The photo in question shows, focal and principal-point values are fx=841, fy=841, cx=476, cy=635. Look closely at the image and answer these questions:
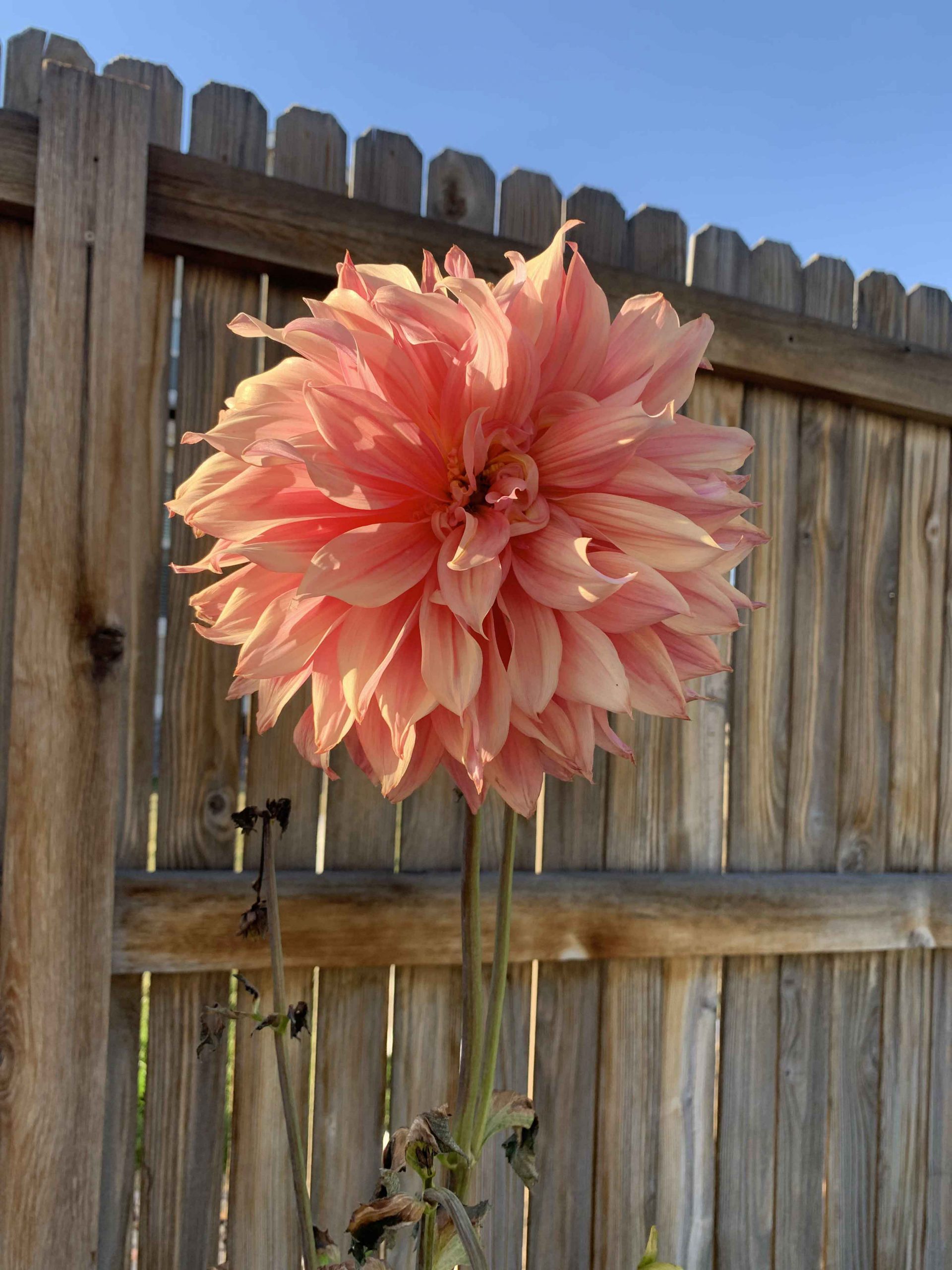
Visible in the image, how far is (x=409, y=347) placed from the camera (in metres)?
0.48

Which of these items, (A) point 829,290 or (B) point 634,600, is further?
(A) point 829,290

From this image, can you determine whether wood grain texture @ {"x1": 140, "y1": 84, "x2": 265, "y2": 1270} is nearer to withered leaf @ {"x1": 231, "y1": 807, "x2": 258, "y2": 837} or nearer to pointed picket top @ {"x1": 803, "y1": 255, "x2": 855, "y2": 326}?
withered leaf @ {"x1": 231, "y1": 807, "x2": 258, "y2": 837}

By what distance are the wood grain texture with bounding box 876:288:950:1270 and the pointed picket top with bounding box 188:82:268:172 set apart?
1150 mm

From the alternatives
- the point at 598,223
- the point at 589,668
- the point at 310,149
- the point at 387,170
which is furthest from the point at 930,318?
the point at 589,668

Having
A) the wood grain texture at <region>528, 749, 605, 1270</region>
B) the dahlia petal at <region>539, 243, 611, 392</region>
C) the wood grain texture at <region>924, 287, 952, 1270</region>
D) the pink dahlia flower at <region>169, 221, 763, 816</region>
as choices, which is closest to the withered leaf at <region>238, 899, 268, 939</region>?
the pink dahlia flower at <region>169, 221, 763, 816</region>

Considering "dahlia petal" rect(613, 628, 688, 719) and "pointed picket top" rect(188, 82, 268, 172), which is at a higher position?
"pointed picket top" rect(188, 82, 268, 172)

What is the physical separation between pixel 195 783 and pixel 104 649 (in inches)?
8.2

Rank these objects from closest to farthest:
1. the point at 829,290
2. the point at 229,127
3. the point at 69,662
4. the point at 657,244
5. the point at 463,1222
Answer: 1. the point at 463,1222
2. the point at 69,662
3. the point at 229,127
4. the point at 657,244
5. the point at 829,290

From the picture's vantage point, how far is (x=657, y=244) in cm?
132

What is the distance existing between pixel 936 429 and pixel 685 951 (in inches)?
40.7

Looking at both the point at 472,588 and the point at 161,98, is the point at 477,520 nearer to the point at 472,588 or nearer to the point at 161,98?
the point at 472,588

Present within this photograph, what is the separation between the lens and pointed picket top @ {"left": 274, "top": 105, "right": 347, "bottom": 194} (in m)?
1.13

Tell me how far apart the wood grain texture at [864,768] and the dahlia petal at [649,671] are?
42.6 inches

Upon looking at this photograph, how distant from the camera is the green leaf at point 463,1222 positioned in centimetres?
40
